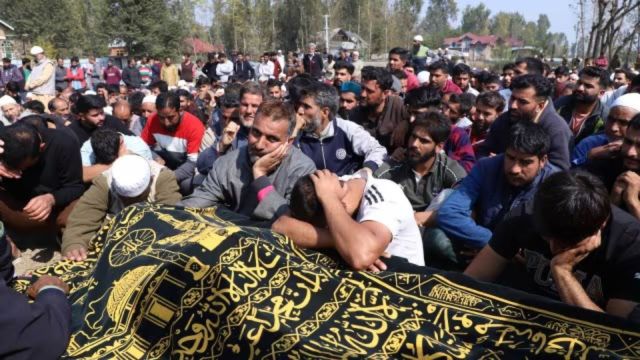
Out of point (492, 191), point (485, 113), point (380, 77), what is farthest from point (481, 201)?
point (380, 77)

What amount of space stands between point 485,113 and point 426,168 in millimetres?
1867

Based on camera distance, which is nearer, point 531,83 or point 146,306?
point 146,306

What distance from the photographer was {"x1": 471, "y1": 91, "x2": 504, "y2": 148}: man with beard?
5551mm

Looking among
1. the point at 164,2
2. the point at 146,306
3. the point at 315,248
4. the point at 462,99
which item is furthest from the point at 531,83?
the point at 164,2

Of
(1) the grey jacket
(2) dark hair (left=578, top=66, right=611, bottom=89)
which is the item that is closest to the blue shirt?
(1) the grey jacket

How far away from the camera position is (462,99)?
5.94 meters

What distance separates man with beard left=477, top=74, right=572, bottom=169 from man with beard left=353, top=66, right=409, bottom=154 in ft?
3.33

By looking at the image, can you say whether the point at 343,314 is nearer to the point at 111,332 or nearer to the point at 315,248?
the point at 315,248

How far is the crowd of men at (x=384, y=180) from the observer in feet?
7.99

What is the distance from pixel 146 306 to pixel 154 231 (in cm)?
70

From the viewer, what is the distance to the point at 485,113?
5.57 m

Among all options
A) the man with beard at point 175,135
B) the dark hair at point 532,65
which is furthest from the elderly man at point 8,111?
the dark hair at point 532,65

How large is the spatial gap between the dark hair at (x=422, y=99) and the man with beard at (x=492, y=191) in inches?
70.5

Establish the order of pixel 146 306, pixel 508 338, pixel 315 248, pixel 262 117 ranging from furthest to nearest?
pixel 262 117
pixel 315 248
pixel 146 306
pixel 508 338
